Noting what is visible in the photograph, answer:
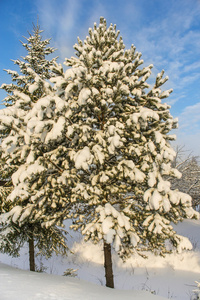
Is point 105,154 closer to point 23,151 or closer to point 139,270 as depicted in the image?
point 23,151

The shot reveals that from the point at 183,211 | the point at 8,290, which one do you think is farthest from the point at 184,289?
the point at 8,290

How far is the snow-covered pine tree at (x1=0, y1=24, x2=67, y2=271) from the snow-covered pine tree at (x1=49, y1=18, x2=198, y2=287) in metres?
0.98

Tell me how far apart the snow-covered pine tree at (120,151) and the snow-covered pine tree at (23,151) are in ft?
3.22

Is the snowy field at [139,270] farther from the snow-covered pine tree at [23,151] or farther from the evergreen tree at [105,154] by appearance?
the evergreen tree at [105,154]

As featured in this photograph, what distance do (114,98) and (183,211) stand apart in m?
3.95

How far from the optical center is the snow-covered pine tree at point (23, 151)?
5723 millimetres

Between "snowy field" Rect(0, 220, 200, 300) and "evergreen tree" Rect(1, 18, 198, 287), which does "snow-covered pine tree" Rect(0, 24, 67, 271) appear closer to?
"evergreen tree" Rect(1, 18, 198, 287)

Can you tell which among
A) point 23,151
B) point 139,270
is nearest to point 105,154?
point 23,151

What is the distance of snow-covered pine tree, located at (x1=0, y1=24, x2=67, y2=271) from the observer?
5723 millimetres

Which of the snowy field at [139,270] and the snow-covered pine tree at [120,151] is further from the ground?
the snow-covered pine tree at [120,151]

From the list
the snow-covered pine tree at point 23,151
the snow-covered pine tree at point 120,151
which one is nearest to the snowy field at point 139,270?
the snow-covered pine tree at point 23,151

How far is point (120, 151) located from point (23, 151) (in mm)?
3108

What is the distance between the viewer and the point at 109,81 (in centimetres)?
611

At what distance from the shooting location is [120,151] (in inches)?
271
